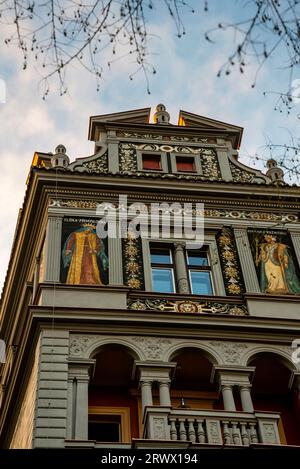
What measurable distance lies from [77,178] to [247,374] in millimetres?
8036

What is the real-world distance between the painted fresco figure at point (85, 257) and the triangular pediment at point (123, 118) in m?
5.19

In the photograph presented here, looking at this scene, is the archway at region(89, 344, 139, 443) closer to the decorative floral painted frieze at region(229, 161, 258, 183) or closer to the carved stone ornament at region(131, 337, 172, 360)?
the carved stone ornament at region(131, 337, 172, 360)

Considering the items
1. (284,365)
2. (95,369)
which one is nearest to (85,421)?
(95,369)

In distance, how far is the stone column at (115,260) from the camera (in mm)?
22156

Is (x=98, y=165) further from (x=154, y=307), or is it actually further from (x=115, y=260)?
(x=154, y=307)

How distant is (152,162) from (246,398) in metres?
9.68

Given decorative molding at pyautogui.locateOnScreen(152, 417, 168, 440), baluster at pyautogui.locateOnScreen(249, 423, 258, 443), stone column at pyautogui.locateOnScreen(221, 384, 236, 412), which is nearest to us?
decorative molding at pyautogui.locateOnScreen(152, 417, 168, 440)

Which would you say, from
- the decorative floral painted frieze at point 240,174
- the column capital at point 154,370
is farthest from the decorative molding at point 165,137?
the column capital at point 154,370

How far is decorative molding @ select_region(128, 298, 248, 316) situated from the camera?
21.5 m

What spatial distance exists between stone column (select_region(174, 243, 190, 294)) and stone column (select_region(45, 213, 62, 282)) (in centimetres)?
317

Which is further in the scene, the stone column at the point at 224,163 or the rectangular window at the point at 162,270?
the stone column at the point at 224,163

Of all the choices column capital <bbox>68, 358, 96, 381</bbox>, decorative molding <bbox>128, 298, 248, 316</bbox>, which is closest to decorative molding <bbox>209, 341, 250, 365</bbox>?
decorative molding <bbox>128, 298, 248, 316</bbox>

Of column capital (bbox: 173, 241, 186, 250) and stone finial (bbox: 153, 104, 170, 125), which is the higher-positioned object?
stone finial (bbox: 153, 104, 170, 125)

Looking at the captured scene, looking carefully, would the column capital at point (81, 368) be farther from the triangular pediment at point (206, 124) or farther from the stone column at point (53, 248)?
the triangular pediment at point (206, 124)
